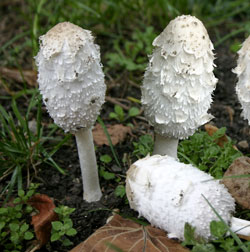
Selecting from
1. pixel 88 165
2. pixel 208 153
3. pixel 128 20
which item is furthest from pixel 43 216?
pixel 128 20

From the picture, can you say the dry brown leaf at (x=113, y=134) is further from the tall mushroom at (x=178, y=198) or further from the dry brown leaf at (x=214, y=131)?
the tall mushroom at (x=178, y=198)

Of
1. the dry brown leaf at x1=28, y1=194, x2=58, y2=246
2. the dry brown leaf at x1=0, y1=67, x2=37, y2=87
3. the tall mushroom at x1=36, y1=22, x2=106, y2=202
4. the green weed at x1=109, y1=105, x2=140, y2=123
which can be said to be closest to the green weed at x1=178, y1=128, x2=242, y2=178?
the green weed at x1=109, y1=105, x2=140, y2=123

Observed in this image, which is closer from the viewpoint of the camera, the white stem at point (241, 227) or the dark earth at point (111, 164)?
the white stem at point (241, 227)

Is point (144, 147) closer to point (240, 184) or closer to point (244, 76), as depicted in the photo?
point (240, 184)

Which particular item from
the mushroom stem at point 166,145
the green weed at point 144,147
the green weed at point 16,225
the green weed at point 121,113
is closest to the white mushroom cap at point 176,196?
the mushroom stem at point 166,145

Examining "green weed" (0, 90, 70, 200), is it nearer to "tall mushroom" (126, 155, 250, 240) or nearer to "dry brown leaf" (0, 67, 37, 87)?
"tall mushroom" (126, 155, 250, 240)
